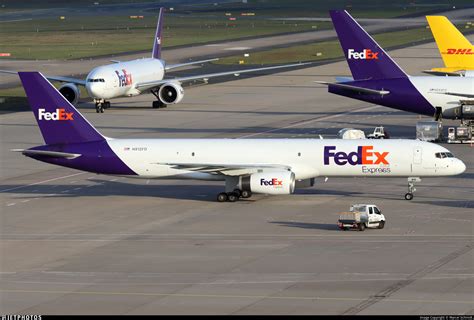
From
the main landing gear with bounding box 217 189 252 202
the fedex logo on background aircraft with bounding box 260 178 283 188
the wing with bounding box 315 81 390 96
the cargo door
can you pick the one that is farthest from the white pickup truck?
the wing with bounding box 315 81 390 96

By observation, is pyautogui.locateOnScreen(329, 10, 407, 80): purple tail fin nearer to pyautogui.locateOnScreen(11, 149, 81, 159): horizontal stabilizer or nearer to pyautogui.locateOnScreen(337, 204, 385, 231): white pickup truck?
pyautogui.locateOnScreen(11, 149, 81, 159): horizontal stabilizer

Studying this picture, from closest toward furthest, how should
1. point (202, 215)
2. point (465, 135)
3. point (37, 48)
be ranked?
point (202, 215) → point (465, 135) → point (37, 48)

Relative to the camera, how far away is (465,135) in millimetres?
90250

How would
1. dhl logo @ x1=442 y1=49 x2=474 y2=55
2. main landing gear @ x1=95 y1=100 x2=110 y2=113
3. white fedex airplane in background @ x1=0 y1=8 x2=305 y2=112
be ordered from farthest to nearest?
dhl logo @ x1=442 y1=49 x2=474 y2=55 < main landing gear @ x1=95 y1=100 x2=110 y2=113 < white fedex airplane in background @ x1=0 y1=8 x2=305 y2=112

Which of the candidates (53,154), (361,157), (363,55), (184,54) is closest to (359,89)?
(363,55)

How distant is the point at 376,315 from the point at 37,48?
134m

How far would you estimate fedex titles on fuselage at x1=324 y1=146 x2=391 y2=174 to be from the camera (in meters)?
65.8

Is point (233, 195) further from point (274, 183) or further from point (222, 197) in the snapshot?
point (274, 183)

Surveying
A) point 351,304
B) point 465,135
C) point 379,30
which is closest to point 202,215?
point 351,304

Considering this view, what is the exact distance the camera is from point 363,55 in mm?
92875

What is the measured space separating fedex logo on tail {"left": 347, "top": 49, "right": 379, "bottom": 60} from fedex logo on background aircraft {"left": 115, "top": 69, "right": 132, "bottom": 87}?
2597 cm

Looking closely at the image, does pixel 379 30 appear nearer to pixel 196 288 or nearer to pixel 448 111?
pixel 448 111

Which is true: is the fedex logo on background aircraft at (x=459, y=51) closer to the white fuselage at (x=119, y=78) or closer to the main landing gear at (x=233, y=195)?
the white fuselage at (x=119, y=78)

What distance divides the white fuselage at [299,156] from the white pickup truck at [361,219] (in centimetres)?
707
